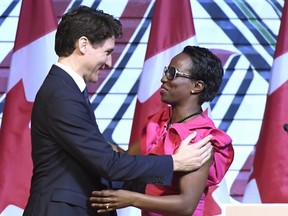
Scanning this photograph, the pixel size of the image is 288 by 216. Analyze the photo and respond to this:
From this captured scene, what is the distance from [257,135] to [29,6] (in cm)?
137

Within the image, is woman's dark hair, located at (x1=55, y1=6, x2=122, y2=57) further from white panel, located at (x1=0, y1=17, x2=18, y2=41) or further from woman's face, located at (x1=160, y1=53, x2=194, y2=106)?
white panel, located at (x1=0, y1=17, x2=18, y2=41)

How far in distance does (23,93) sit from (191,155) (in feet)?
5.51

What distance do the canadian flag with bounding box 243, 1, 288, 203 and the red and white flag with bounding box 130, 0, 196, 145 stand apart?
1.46 feet

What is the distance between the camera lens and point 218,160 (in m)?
2.31

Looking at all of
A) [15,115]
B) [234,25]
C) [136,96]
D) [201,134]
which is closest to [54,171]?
[201,134]

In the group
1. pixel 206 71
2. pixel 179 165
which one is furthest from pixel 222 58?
pixel 179 165

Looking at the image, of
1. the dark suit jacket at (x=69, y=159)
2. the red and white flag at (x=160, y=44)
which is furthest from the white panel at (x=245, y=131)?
the dark suit jacket at (x=69, y=159)

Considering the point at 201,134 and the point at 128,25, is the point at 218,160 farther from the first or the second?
the point at 128,25

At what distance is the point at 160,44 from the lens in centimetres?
369

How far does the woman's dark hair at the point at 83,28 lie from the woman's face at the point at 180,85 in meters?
0.27

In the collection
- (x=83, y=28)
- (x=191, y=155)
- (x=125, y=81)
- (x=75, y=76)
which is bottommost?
(x=125, y=81)

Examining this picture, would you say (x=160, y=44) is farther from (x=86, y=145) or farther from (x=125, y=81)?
(x=86, y=145)

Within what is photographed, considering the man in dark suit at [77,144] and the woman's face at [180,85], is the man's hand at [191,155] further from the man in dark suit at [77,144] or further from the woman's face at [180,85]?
the woman's face at [180,85]

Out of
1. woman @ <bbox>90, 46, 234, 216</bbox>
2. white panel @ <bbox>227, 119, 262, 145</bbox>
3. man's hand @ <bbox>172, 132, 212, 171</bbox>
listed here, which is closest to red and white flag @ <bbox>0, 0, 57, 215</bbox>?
white panel @ <bbox>227, 119, 262, 145</bbox>
